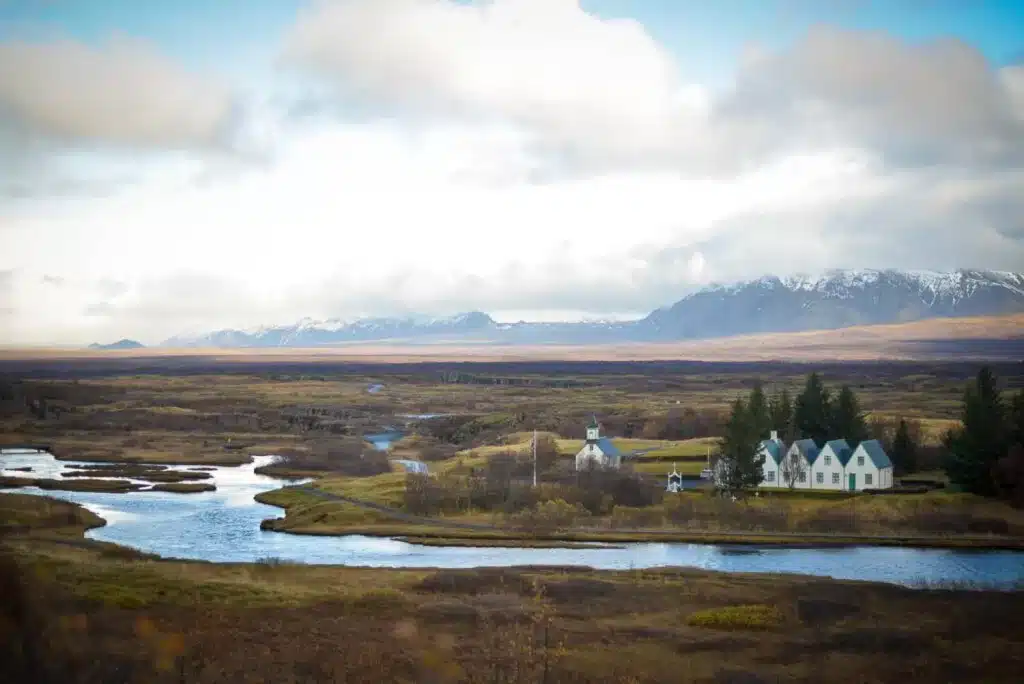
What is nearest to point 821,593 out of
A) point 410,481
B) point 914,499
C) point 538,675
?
point 538,675

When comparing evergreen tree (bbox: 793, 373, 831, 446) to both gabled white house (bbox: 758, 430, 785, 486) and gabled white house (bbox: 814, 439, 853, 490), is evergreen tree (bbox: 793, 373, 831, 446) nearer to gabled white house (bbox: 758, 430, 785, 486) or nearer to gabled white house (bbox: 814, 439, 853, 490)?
gabled white house (bbox: 814, 439, 853, 490)

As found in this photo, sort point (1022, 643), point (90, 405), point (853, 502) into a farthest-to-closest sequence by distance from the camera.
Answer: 1. point (90, 405)
2. point (853, 502)
3. point (1022, 643)

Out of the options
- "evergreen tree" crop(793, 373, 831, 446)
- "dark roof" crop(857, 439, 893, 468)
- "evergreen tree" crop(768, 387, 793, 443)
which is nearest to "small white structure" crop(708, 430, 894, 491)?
"dark roof" crop(857, 439, 893, 468)

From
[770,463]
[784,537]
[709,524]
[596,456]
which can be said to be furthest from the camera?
[596,456]

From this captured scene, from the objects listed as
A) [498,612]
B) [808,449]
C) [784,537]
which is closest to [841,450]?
[808,449]

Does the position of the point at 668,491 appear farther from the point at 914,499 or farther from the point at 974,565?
the point at 974,565

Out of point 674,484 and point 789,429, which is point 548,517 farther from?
point 789,429

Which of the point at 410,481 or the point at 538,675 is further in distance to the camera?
the point at 410,481
